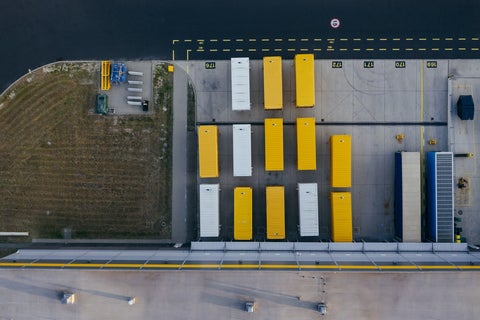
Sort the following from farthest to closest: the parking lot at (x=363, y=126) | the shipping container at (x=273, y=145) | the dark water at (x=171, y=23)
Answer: the dark water at (x=171, y=23) → the parking lot at (x=363, y=126) → the shipping container at (x=273, y=145)

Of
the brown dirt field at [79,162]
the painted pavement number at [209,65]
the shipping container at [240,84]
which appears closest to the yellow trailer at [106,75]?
the brown dirt field at [79,162]

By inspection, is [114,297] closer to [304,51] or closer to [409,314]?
[409,314]

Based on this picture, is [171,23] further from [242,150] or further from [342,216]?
[342,216]

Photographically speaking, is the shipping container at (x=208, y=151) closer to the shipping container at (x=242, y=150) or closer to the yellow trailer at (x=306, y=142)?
the shipping container at (x=242, y=150)

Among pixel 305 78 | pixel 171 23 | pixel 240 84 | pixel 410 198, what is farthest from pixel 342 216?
pixel 171 23

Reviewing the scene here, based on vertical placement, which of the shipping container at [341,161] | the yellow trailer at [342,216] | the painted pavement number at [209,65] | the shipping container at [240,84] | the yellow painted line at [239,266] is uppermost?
the painted pavement number at [209,65]

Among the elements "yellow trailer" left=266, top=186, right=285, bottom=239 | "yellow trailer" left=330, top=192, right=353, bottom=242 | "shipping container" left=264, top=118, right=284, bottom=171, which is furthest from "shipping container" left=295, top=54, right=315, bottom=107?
"yellow trailer" left=330, top=192, right=353, bottom=242
